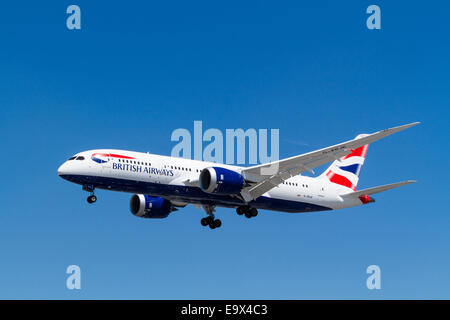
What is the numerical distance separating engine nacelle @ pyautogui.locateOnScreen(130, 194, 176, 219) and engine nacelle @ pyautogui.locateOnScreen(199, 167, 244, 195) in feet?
26.8

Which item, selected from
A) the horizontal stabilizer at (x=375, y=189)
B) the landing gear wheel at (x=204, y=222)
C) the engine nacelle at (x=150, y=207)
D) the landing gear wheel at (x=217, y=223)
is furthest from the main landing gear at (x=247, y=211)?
the horizontal stabilizer at (x=375, y=189)

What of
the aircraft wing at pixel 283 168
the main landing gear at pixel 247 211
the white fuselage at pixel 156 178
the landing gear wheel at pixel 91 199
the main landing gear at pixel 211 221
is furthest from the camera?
the main landing gear at pixel 211 221

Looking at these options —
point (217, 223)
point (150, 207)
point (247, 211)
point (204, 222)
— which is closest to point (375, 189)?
point (247, 211)

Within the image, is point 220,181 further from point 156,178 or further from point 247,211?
point 247,211

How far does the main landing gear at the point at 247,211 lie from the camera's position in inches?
2189

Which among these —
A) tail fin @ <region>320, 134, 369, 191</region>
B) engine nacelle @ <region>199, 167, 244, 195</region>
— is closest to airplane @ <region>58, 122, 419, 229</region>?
engine nacelle @ <region>199, 167, 244, 195</region>

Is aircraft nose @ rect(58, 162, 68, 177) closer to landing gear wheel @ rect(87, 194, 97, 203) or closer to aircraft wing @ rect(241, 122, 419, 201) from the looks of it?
landing gear wheel @ rect(87, 194, 97, 203)

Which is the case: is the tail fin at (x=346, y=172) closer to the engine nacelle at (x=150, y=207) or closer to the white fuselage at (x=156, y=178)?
the white fuselage at (x=156, y=178)

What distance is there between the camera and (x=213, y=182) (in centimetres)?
5150

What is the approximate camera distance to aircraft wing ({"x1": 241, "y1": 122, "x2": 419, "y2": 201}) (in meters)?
50.0

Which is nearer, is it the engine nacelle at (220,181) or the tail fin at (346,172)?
the engine nacelle at (220,181)

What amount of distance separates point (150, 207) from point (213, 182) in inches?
375
